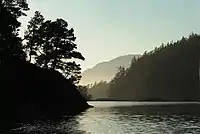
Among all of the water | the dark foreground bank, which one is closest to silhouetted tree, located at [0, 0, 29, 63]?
the dark foreground bank

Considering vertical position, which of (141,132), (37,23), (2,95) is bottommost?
(141,132)

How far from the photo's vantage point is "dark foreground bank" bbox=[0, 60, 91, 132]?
58562 mm

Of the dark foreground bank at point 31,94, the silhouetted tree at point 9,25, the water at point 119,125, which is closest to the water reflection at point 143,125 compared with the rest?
the water at point 119,125

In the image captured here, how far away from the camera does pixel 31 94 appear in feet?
221

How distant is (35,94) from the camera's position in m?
69.3

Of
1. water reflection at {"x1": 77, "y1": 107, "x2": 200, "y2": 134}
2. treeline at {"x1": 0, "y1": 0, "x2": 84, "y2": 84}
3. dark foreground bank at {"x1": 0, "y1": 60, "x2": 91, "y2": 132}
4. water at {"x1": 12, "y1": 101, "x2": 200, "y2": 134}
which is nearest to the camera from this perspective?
water at {"x1": 12, "y1": 101, "x2": 200, "y2": 134}

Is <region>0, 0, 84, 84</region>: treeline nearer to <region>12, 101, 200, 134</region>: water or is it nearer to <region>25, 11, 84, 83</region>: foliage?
<region>25, 11, 84, 83</region>: foliage

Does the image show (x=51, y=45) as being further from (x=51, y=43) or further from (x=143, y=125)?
(x=143, y=125)

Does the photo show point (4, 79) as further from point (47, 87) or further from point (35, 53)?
point (35, 53)

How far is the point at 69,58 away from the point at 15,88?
112 feet

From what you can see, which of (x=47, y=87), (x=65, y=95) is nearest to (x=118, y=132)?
(x=47, y=87)

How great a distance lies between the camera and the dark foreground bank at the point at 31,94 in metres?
58.6

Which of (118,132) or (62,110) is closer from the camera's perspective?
(118,132)

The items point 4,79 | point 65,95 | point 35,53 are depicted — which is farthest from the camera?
point 35,53
